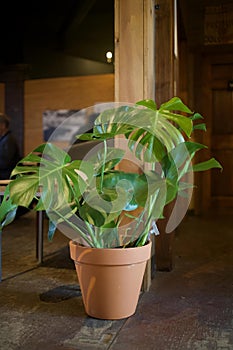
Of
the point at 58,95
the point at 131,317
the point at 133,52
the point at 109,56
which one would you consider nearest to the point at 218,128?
the point at 109,56

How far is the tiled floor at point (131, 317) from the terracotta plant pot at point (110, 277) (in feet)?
0.17

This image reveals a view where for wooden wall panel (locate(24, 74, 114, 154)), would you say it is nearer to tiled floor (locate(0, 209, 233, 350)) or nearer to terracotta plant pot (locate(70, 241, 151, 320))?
tiled floor (locate(0, 209, 233, 350))

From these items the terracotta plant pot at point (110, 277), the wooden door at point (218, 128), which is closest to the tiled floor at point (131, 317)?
the terracotta plant pot at point (110, 277)

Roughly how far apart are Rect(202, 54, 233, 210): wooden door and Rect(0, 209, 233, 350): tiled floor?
210cm

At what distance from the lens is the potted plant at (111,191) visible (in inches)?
59.0

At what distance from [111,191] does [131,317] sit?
544 mm

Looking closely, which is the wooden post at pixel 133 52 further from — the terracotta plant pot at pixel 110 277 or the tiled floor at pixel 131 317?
the terracotta plant pot at pixel 110 277

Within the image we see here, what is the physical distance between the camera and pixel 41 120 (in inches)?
250

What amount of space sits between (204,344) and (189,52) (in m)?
3.84

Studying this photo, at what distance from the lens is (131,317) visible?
5.45 ft

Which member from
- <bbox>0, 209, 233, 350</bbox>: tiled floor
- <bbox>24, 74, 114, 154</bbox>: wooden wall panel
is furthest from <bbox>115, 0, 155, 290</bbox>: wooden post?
<bbox>24, 74, 114, 154</bbox>: wooden wall panel

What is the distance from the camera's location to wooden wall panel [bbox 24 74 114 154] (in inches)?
240

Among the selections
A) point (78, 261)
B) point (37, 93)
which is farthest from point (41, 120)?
point (78, 261)

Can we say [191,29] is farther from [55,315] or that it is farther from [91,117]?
[55,315]
